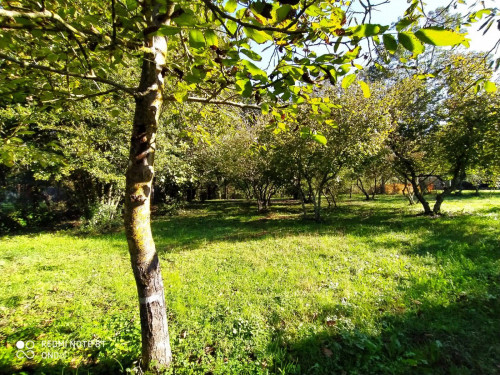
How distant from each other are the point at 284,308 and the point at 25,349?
3416 millimetres

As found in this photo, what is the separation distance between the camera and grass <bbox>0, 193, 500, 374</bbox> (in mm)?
2637

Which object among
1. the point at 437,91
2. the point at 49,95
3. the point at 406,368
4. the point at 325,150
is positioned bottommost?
the point at 406,368

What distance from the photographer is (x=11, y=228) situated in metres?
12.3

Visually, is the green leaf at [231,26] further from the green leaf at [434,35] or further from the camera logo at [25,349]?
the camera logo at [25,349]

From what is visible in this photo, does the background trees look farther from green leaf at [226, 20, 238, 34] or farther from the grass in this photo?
the grass

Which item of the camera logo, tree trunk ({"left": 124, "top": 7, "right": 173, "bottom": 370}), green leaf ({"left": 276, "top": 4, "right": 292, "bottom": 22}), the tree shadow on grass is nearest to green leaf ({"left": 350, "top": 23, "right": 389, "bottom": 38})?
green leaf ({"left": 276, "top": 4, "right": 292, "bottom": 22})

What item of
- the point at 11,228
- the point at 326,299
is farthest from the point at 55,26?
the point at 11,228

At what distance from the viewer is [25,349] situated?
8.95 ft

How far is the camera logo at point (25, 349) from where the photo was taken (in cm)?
263

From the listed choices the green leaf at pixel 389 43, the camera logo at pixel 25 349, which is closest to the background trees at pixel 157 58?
the green leaf at pixel 389 43

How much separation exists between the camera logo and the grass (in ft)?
0.26

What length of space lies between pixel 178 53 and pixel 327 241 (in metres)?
6.84

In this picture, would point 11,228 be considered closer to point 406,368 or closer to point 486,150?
point 406,368

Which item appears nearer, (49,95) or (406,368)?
(49,95)
